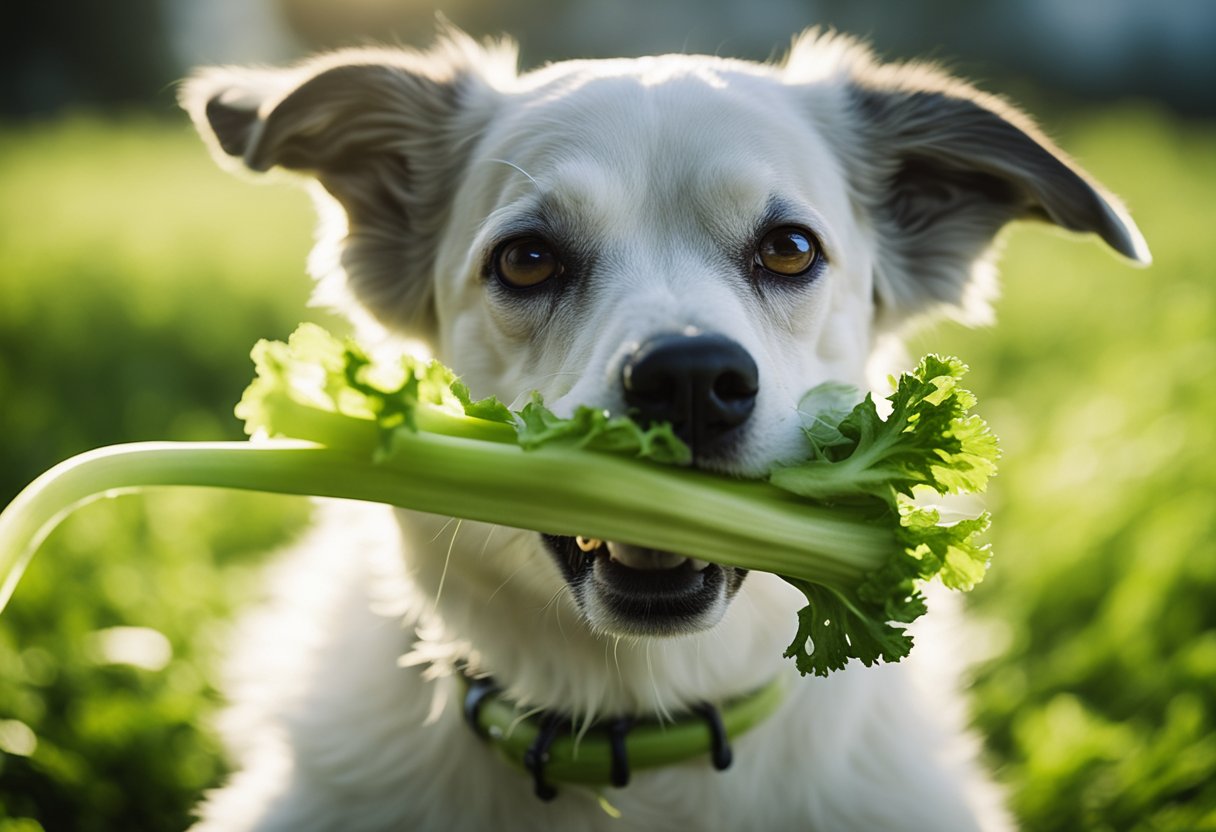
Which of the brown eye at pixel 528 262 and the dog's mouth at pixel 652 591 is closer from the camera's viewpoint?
the dog's mouth at pixel 652 591

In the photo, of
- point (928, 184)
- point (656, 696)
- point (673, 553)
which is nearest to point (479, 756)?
point (656, 696)

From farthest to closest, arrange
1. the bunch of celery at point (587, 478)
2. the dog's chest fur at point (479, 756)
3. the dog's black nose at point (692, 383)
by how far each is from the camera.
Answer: the dog's chest fur at point (479, 756) < the dog's black nose at point (692, 383) < the bunch of celery at point (587, 478)

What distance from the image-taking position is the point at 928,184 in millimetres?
3623

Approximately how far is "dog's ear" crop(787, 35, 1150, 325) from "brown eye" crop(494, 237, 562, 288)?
42.8 inches

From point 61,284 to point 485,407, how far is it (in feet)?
25.2

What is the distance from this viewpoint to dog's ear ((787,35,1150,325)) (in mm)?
3412

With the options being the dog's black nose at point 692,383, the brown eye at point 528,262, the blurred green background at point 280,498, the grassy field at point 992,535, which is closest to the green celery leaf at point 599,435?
the dog's black nose at point 692,383

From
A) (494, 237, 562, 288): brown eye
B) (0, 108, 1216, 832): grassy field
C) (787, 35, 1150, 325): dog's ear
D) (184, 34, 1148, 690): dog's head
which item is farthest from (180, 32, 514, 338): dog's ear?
(0, 108, 1216, 832): grassy field

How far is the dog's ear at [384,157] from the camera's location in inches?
135

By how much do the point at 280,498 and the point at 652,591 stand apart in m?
4.45

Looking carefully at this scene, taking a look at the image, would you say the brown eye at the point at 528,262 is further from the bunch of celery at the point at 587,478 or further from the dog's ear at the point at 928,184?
the dog's ear at the point at 928,184

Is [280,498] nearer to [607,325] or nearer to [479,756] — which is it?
[479,756]

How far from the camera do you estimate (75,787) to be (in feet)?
12.0

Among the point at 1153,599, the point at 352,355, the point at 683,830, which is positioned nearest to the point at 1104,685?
the point at 1153,599
